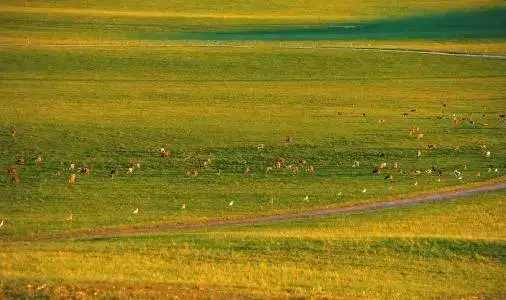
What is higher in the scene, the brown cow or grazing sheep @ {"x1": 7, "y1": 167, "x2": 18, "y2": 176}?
grazing sheep @ {"x1": 7, "y1": 167, "x2": 18, "y2": 176}

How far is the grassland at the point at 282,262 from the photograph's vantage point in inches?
847

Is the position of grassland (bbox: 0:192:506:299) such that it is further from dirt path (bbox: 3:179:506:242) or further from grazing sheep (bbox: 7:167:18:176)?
grazing sheep (bbox: 7:167:18:176)

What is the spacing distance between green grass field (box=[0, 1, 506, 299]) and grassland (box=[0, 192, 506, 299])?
0.07 metres

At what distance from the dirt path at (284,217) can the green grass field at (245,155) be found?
1.52ft

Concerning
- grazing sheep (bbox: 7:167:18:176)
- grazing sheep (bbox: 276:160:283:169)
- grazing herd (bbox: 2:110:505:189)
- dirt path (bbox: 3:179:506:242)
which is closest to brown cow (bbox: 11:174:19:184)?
grazing herd (bbox: 2:110:505:189)

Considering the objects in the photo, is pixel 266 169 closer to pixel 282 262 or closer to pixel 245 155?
pixel 245 155

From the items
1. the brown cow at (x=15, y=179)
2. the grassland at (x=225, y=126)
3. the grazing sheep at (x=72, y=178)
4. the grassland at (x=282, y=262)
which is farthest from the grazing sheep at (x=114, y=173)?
the grassland at (x=282, y=262)

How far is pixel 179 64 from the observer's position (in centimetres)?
5734

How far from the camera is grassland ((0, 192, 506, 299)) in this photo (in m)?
→ 21.5

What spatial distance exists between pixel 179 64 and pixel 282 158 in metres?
21.5

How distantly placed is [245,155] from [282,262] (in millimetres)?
13539

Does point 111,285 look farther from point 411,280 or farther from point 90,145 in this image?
point 90,145

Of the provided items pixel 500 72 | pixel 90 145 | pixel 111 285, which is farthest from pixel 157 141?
pixel 500 72

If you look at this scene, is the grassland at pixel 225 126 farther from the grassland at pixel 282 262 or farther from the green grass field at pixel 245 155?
the grassland at pixel 282 262
